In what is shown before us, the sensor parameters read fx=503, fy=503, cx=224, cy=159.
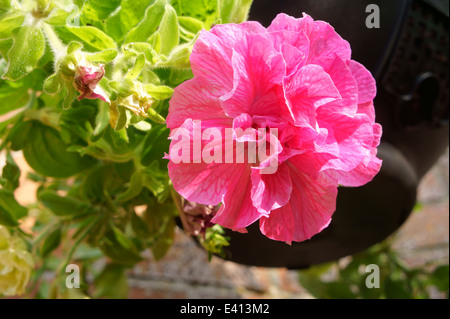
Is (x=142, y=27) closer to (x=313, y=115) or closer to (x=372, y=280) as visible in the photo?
(x=313, y=115)

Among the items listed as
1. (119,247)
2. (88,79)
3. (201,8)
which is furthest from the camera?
(119,247)

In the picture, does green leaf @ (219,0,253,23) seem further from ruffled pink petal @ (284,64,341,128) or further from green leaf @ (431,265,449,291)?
green leaf @ (431,265,449,291)

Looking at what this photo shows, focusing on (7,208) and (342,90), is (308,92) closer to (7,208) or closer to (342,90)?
(342,90)

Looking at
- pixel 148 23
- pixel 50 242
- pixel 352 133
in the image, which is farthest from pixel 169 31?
pixel 50 242
